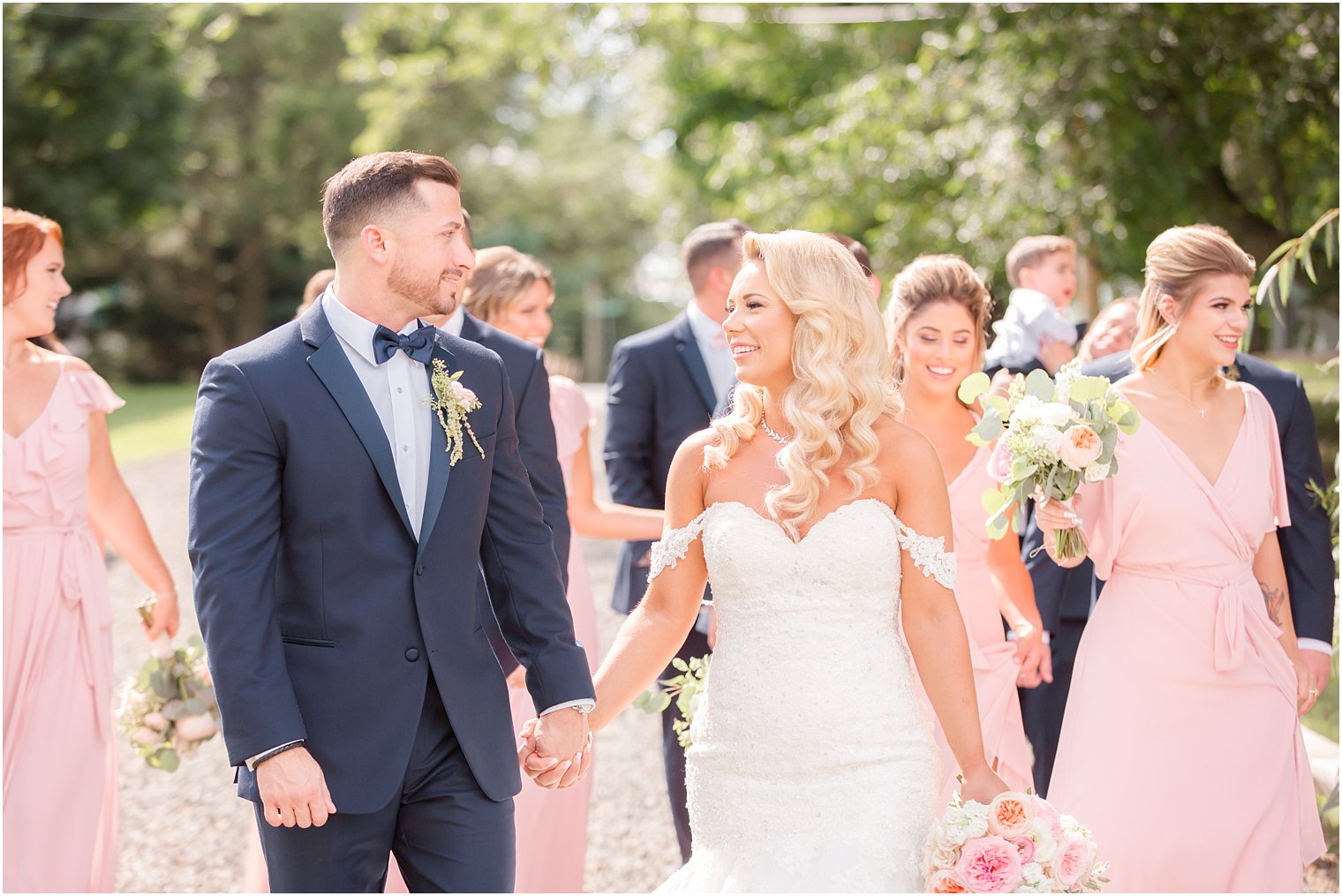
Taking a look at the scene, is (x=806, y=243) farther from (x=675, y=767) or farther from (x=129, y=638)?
(x=129, y=638)

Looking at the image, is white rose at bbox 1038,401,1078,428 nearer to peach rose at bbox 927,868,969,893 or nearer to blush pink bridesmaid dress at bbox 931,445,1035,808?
blush pink bridesmaid dress at bbox 931,445,1035,808

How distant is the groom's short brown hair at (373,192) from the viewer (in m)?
3.45

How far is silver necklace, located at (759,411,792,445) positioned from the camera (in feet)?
12.0

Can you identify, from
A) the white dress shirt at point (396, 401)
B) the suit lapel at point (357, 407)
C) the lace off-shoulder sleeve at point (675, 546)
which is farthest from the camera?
the lace off-shoulder sleeve at point (675, 546)

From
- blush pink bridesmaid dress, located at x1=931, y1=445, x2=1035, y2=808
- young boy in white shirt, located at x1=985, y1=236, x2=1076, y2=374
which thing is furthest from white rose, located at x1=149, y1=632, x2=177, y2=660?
young boy in white shirt, located at x1=985, y1=236, x2=1076, y2=374

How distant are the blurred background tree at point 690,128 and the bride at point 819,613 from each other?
9.58 feet

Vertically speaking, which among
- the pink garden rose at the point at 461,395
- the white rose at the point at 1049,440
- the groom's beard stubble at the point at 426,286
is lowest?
the white rose at the point at 1049,440

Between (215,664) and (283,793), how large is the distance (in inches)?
12.6

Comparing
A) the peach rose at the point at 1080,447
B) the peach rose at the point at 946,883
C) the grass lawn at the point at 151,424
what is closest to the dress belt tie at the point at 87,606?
the peach rose at the point at 946,883

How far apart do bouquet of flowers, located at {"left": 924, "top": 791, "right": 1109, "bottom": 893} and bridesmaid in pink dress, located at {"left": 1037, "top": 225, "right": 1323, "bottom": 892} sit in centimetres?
147

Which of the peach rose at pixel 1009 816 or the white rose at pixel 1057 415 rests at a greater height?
the white rose at pixel 1057 415

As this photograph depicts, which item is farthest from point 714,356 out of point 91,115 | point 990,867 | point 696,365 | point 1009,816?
point 91,115

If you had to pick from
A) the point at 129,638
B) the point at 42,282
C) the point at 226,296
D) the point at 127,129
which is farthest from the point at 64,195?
the point at 42,282

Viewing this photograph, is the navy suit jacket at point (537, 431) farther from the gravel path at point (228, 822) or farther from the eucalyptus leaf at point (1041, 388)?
the gravel path at point (228, 822)
